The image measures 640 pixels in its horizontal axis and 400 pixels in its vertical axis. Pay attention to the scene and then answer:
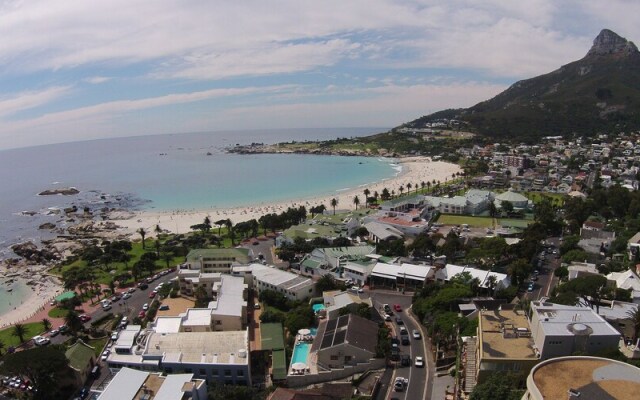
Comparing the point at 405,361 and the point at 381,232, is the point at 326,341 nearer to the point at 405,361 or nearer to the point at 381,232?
the point at 405,361

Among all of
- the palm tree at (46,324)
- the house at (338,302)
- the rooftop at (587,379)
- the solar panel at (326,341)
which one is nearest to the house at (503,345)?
the rooftop at (587,379)

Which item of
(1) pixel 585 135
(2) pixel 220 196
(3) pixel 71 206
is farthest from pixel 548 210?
(1) pixel 585 135

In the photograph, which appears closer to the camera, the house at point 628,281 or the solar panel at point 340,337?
the solar panel at point 340,337

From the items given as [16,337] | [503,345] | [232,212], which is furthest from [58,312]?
[232,212]

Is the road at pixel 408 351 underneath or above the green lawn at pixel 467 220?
underneath

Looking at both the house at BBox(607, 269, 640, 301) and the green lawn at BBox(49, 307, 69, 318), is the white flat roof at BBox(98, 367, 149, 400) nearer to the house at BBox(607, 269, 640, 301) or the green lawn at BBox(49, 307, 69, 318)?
the green lawn at BBox(49, 307, 69, 318)

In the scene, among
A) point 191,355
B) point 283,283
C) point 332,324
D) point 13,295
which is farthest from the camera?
point 13,295

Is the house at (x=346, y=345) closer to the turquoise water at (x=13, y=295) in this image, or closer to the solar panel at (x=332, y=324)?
the solar panel at (x=332, y=324)
